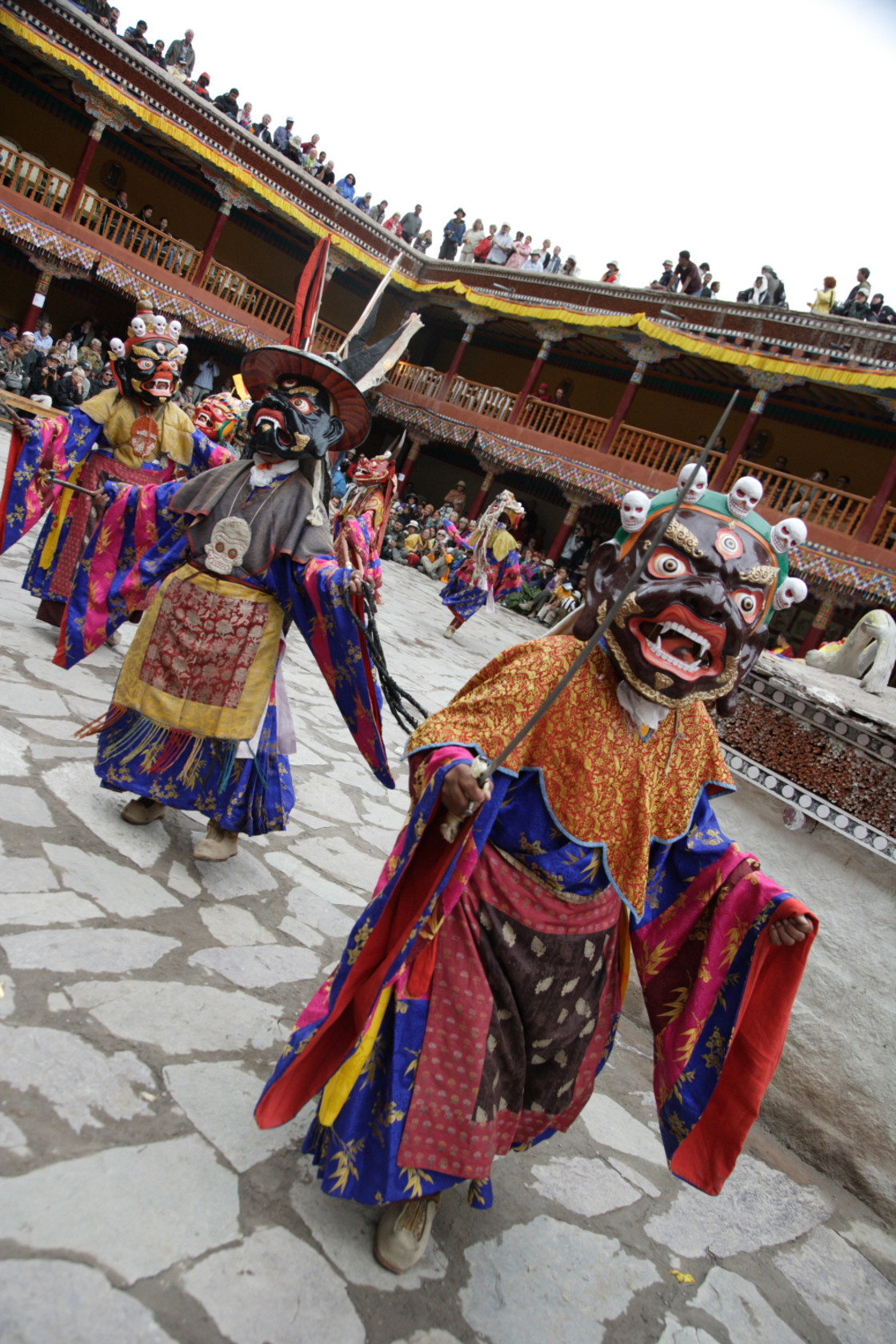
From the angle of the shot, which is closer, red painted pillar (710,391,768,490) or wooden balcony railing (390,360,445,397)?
red painted pillar (710,391,768,490)

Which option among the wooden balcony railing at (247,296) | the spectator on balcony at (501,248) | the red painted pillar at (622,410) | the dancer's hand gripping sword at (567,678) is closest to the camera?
the dancer's hand gripping sword at (567,678)

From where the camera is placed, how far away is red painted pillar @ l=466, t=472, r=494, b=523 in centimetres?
2025

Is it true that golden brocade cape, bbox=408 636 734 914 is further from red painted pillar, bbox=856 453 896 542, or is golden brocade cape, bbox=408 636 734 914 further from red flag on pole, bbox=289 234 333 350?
red painted pillar, bbox=856 453 896 542

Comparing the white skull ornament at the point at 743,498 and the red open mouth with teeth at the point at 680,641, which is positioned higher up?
the white skull ornament at the point at 743,498

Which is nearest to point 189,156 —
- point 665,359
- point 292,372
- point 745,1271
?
point 665,359

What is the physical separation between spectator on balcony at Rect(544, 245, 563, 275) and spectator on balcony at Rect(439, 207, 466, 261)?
3335 mm

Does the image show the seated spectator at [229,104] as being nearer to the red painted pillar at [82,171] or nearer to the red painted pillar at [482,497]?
the red painted pillar at [82,171]

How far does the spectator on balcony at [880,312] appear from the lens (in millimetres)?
14906

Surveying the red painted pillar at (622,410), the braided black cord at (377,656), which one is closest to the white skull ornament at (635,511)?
the braided black cord at (377,656)

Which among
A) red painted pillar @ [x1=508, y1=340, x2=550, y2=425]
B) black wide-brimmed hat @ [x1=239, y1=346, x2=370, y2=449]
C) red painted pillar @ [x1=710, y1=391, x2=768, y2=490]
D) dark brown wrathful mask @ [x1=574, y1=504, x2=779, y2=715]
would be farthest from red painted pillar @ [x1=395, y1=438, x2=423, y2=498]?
dark brown wrathful mask @ [x1=574, y1=504, x2=779, y2=715]

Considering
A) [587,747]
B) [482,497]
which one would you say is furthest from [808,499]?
[587,747]

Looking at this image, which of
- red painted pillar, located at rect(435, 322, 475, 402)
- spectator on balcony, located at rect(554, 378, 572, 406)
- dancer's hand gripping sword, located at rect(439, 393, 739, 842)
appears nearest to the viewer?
dancer's hand gripping sword, located at rect(439, 393, 739, 842)

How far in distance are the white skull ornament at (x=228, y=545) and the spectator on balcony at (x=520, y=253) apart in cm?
2030

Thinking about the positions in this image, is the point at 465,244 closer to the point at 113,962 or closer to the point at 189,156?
the point at 189,156
